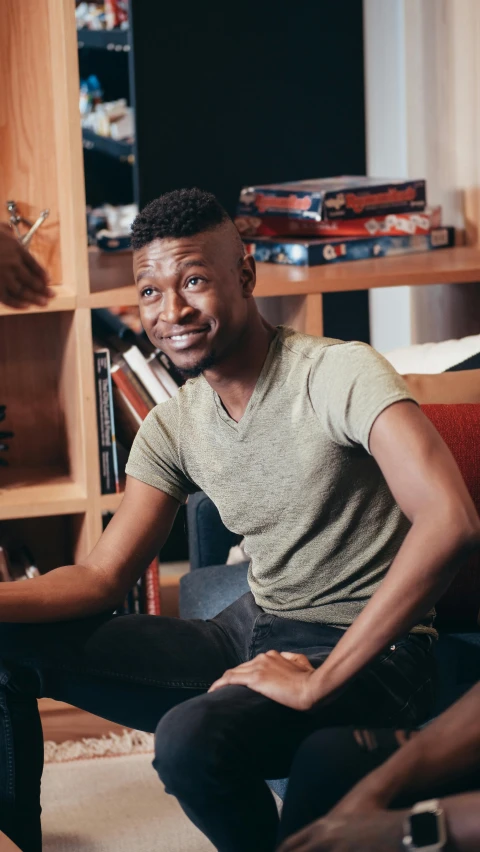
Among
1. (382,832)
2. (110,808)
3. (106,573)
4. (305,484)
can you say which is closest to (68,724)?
(110,808)

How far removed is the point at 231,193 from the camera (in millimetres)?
3422

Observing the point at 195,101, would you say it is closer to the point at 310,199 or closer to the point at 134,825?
the point at 310,199

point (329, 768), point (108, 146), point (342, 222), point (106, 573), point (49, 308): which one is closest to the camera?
point (329, 768)

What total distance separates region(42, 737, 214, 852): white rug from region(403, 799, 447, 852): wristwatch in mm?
971

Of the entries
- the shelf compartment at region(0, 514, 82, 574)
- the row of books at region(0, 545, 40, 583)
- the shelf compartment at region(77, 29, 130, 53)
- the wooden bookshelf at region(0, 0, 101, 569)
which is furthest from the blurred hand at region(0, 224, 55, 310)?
the shelf compartment at region(77, 29, 130, 53)

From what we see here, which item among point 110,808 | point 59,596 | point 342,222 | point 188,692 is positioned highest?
point 342,222

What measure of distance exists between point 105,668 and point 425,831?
0.64 m

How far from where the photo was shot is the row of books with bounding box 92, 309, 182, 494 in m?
2.33

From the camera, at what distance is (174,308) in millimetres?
1541

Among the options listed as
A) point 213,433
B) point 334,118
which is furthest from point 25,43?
point 334,118

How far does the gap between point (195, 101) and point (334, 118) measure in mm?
415

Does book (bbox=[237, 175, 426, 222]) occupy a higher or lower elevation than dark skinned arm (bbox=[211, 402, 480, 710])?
higher

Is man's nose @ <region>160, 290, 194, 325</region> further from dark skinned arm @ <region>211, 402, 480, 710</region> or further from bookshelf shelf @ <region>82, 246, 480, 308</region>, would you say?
bookshelf shelf @ <region>82, 246, 480, 308</region>

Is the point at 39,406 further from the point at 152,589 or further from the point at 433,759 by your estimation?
the point at 433,759
